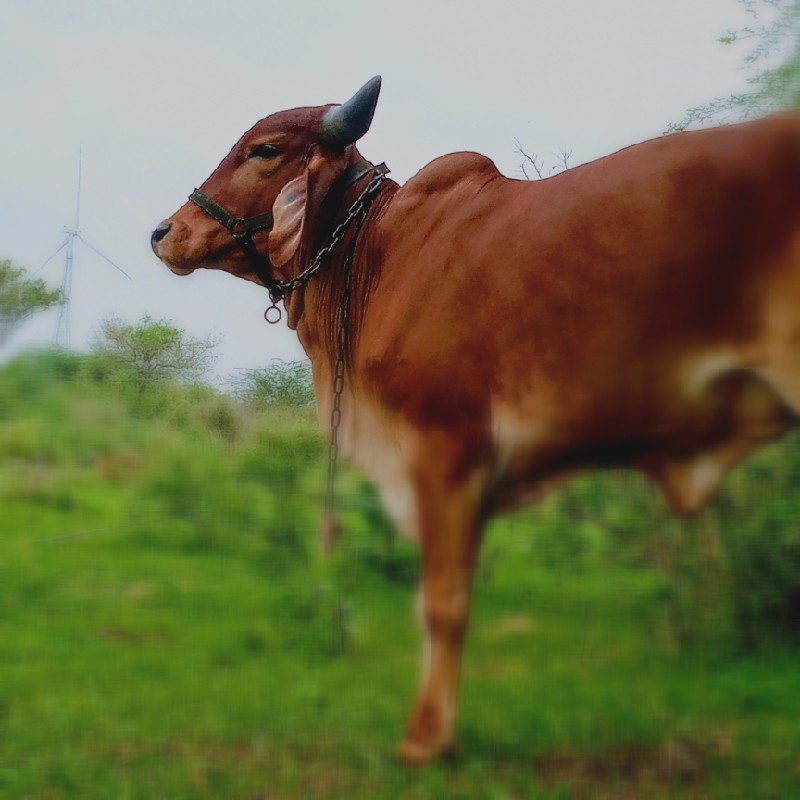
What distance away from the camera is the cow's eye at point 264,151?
3.68m

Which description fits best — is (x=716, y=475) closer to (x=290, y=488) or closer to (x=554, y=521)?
(x=554, y=521)

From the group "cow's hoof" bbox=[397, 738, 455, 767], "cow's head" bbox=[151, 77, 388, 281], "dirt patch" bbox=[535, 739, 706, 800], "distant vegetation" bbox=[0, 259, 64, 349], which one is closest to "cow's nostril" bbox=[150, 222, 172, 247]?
"cow's head" bbox=[151, 77, 388, 281]

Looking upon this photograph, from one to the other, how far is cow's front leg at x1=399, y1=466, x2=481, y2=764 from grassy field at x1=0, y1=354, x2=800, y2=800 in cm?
11

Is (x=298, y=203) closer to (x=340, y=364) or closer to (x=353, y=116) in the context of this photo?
(x=353, y=116)

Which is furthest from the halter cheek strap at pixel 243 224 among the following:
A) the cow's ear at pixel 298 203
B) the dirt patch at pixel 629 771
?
the dirt patch at pixel 629 771

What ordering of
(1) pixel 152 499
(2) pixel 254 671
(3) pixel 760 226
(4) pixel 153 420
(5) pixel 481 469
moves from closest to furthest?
(3) pixel 760 226 < (5) pixel 481 469 < (2) pixel 254 671 < (1) pixel 152 499 < (4) pixel 153 420

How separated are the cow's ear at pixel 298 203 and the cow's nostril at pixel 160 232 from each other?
0.40m

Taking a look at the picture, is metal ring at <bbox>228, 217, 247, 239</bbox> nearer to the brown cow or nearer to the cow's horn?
the brown cow

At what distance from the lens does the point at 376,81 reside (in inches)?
139

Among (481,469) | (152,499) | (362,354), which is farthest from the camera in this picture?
(152,499)

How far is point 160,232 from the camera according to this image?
3.78 m

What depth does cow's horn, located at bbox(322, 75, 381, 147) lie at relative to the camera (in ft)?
11.6

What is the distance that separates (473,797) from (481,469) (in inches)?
35.9

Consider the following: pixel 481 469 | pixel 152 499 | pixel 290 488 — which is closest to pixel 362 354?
pixel 481 469
